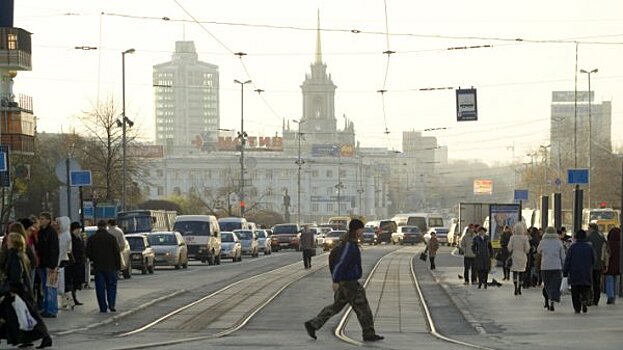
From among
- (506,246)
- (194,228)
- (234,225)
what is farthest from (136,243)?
(234,225)

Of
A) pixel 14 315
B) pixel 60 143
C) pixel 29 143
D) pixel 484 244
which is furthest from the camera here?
pixel 60 143

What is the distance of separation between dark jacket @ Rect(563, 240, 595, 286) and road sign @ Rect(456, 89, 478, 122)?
25.9m

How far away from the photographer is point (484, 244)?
1511 inches

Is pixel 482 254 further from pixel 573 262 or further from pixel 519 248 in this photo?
pixel 573 262

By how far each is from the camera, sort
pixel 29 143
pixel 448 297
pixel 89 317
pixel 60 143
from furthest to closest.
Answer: pixel 60 143 < pixel 29 143 < pixel 448 297 < pixel 89 317

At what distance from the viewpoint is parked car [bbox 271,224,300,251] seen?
88.6 m

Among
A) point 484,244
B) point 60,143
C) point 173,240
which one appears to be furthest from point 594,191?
point 484,244

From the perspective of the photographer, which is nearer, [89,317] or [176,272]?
[89,317]

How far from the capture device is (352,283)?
69.3 ft

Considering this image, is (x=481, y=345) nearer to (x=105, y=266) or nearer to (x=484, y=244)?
(x=105, y=266)

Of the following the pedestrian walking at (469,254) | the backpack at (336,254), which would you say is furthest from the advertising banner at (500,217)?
the backpack at (336,254)

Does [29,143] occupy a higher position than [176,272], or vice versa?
[29,143]

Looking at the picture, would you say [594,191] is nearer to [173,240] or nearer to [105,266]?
[173,240]

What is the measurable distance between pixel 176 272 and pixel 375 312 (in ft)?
77.9
